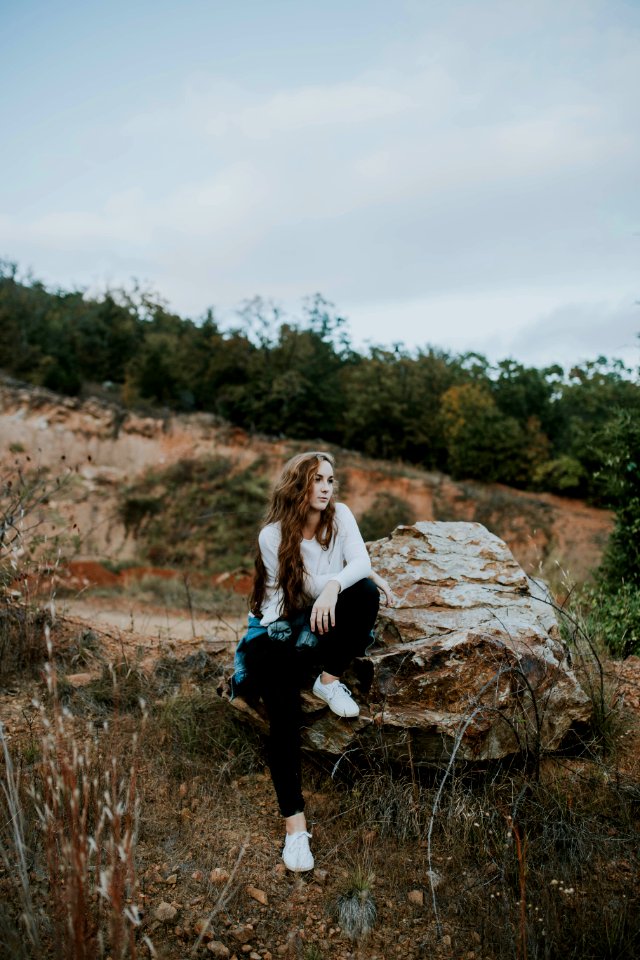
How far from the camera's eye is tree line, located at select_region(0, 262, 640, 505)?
19.7 metres

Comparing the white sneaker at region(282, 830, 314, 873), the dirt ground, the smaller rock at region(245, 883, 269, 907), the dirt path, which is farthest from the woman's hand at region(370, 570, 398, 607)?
the dirt path

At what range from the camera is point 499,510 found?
1739cm

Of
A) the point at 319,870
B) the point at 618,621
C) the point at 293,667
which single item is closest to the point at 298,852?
the point at 319,870

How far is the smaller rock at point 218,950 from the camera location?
7.52ft

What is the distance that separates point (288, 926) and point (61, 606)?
4.04 m

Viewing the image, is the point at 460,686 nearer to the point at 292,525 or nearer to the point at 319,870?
the point at 319,870

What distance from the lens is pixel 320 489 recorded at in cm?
351

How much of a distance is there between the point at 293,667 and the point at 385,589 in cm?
70

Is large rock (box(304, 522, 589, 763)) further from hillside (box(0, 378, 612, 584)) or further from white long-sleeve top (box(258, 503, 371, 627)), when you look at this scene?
hillside (box(0, 378, 612, 584))

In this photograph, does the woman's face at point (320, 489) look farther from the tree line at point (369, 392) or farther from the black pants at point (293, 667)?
the tree line at point (369, 392)

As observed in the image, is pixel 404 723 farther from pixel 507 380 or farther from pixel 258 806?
pixel 507 380

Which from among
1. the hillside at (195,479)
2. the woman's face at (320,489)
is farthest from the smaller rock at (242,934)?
the hillside at (195,479)

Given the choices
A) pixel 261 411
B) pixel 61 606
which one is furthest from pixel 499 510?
pixel 61 606

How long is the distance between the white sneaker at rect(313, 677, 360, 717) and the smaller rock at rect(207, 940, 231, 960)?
106 cm
